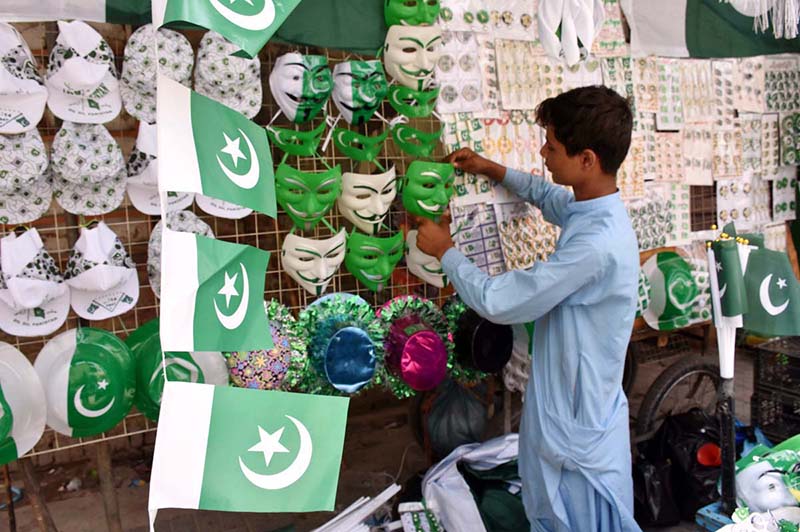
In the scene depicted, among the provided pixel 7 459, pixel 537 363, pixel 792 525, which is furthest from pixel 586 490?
pixel 7 459

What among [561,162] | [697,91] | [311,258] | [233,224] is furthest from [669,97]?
[233,224]

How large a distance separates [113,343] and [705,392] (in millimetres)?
2769

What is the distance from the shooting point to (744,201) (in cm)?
350

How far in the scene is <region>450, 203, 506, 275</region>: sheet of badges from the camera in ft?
8.66

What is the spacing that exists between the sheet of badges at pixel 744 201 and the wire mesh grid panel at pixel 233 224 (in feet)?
5.00

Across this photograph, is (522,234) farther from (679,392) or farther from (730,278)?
(679,392)

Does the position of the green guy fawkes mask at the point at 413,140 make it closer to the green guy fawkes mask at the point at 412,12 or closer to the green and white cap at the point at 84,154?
the green guy fawkes mask at the point at 412,12

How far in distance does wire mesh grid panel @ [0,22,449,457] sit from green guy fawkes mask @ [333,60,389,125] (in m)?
0.20

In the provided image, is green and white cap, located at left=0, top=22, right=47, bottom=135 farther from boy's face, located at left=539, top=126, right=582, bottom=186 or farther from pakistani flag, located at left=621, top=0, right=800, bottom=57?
pakistani flag, located at left=621, top=0, right=800, bottom=57

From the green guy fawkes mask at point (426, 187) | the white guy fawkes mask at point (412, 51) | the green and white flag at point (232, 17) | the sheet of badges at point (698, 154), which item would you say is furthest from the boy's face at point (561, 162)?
the sheet of badges at point (698, 154)

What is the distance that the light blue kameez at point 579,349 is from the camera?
1875 mm

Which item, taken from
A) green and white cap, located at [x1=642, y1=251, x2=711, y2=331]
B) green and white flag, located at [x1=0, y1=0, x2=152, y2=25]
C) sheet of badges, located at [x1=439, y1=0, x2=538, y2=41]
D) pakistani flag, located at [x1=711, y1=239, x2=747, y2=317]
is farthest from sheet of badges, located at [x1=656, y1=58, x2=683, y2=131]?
green and white flag, located at [x1=0, y1=0, x2=152, y2=25]

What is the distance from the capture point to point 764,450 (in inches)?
81.4

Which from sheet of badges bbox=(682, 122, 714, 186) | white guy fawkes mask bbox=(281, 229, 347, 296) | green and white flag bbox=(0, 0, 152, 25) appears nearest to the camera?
green and white flag bbox=(0, 0, 152, 25)
